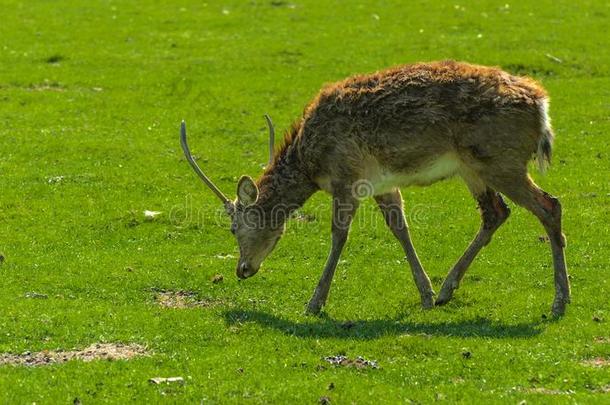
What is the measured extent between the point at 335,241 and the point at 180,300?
2438 mm

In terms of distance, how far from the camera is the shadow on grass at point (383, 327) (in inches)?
464

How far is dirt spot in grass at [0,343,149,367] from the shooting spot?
11.1m

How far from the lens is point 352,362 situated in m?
10.8

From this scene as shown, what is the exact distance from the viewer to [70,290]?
14188 millimetres

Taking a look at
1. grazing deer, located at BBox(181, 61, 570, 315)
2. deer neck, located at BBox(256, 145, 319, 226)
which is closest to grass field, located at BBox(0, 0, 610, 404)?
grazing deer, located at BBox(181, 61, 570, 315)

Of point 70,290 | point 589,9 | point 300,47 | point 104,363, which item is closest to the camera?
point 104,363

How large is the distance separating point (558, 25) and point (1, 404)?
1063 inches

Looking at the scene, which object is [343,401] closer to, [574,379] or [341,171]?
[574,379]

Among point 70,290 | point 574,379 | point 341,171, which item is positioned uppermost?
point 341,171

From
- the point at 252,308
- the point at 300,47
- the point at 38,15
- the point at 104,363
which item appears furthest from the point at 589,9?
the point at 104,363

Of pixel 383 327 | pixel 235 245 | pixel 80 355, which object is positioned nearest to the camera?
pixel 80 355

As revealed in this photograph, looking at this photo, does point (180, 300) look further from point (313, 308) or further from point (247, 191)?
point (313, 308)

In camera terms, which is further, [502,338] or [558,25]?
[558,25]

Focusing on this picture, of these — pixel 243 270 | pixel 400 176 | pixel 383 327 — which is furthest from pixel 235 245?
pixel 383 327
